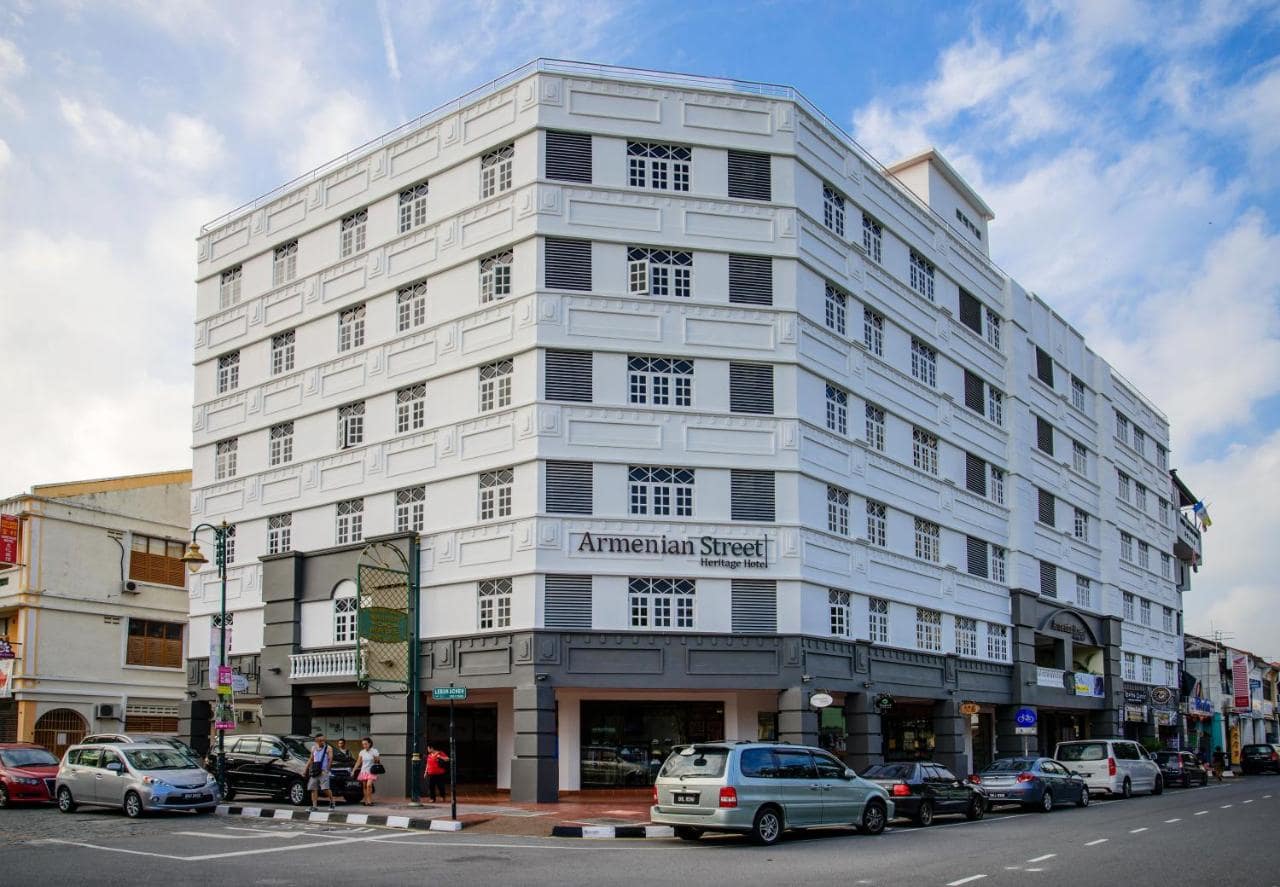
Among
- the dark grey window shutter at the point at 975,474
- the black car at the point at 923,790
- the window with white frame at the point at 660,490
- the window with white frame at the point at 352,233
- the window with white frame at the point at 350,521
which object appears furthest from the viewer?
the dark grey window shutter at the point at 975,474

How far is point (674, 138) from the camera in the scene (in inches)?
1400

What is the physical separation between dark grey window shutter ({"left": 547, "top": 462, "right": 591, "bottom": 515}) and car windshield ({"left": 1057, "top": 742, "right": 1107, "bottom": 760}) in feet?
54.1

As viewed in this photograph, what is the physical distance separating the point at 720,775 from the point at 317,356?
22.0 m

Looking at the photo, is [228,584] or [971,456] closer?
[228,584]

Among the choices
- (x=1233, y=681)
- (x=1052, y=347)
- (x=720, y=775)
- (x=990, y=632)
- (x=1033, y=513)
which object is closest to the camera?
(x=720, y=775)

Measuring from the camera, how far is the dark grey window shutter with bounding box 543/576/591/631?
108 feet

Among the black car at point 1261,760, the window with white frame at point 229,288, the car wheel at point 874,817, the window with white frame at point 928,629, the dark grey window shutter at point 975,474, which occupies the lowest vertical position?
the black car at point 1261,760

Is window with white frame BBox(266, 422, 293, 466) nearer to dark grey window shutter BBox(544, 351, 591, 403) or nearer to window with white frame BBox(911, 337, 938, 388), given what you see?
dark grey window shutter BBox(544, 351, 591, 403)

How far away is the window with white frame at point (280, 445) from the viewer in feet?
131

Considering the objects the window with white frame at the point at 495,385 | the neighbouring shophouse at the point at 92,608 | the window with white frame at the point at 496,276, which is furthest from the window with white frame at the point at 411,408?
the neighbouring shophouse at the point at 92,608

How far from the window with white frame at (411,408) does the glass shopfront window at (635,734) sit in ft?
29.5

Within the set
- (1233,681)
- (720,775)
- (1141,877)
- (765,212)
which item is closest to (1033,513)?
(765,212)

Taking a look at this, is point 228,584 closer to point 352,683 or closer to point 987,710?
point 352,683

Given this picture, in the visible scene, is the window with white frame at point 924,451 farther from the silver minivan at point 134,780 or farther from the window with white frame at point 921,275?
the silver minivan at point 134,780
